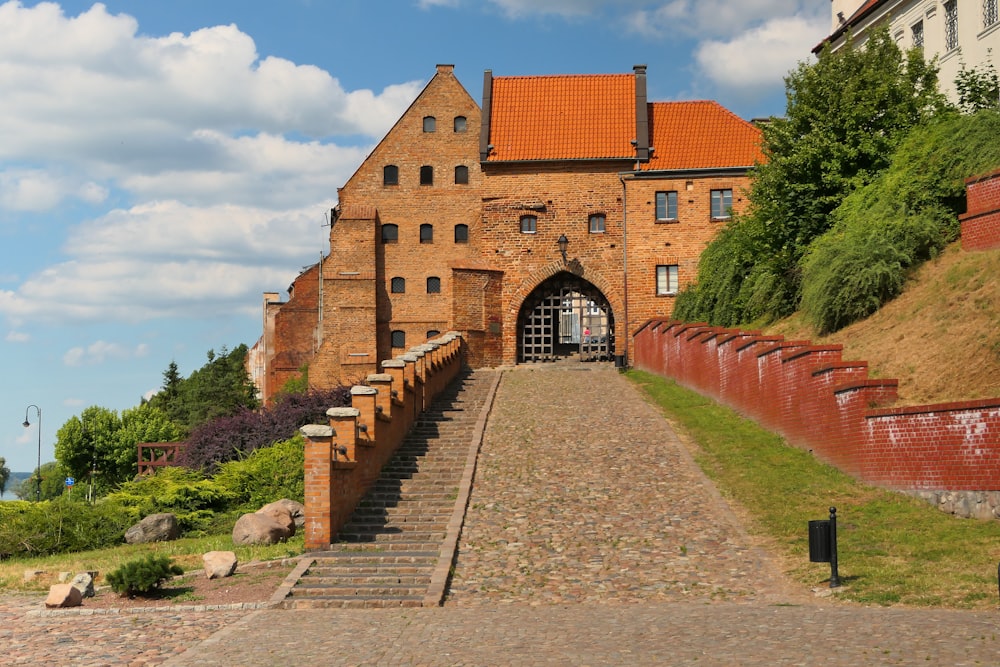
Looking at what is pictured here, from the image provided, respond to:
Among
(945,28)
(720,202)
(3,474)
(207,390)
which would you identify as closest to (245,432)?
(720,202)

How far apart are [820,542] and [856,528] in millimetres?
2867

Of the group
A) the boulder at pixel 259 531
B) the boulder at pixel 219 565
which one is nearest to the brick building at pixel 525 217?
the boulder at pixel 259 531

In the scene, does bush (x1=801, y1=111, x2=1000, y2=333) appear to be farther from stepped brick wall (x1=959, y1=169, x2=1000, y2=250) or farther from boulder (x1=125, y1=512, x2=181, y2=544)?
boulder (x1=125, y1=512, x2=181, y2=544)

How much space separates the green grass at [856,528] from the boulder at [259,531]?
7.93m

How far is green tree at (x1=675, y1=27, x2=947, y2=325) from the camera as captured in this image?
96.6 ft

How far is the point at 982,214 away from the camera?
22109mm

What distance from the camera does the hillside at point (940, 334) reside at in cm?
1861

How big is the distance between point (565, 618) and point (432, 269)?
31.9 m

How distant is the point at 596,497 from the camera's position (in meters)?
20.5

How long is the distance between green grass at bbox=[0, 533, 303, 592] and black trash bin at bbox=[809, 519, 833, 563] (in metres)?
8.24

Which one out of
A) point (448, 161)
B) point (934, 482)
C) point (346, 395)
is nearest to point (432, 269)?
point (448, 161)

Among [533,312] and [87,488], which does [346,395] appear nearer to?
[533,312]

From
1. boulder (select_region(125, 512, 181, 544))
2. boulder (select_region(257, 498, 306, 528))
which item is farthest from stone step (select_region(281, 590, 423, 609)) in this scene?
boulder (select_region(125, 512, 181, 544))

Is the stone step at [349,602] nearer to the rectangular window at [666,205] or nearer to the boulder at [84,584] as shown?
the boulder at [84,584]
